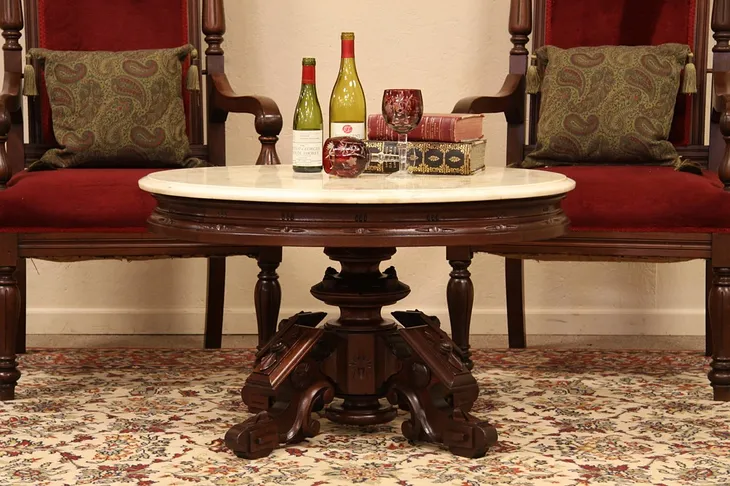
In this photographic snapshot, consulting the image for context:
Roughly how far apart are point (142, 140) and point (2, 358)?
72cm

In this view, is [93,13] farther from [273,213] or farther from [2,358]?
[273,213]

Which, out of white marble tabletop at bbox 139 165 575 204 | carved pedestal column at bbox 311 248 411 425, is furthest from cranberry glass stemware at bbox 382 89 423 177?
carved pedestal column at bbox 311 248 411 425

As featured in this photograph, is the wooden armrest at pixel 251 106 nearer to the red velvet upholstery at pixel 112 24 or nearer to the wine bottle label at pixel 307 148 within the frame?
the red velvet upholstery at pixel 112 24

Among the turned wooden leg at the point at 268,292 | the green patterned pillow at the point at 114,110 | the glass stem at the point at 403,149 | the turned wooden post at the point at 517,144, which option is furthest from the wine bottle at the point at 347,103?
the turned wooden post at the point at 517,144

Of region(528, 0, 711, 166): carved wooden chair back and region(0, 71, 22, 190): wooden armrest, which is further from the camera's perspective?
region(528, 0, 711, 166): carved wooden chair back

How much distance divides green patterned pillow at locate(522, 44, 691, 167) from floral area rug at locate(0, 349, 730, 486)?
615 millimetres

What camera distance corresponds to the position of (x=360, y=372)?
7.90 ft

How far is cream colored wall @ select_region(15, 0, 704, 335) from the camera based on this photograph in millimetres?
3658

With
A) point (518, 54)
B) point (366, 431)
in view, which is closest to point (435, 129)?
point (366, 431)

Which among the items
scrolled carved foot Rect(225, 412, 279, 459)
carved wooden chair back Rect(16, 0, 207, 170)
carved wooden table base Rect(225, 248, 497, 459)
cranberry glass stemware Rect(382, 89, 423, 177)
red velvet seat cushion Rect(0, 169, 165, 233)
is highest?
carved wooden chair back Rect(16, 0, 207, 170)

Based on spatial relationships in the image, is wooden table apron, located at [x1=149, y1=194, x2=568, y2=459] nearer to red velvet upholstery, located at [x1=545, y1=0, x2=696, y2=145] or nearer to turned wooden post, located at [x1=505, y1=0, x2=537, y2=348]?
turned wooden post, located at [x1=505, y1=0, x2=537, y2=348]

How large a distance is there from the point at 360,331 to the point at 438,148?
433 mm

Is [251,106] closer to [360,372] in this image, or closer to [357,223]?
[360,372]

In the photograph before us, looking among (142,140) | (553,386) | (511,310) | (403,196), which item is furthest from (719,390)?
(142,140)
